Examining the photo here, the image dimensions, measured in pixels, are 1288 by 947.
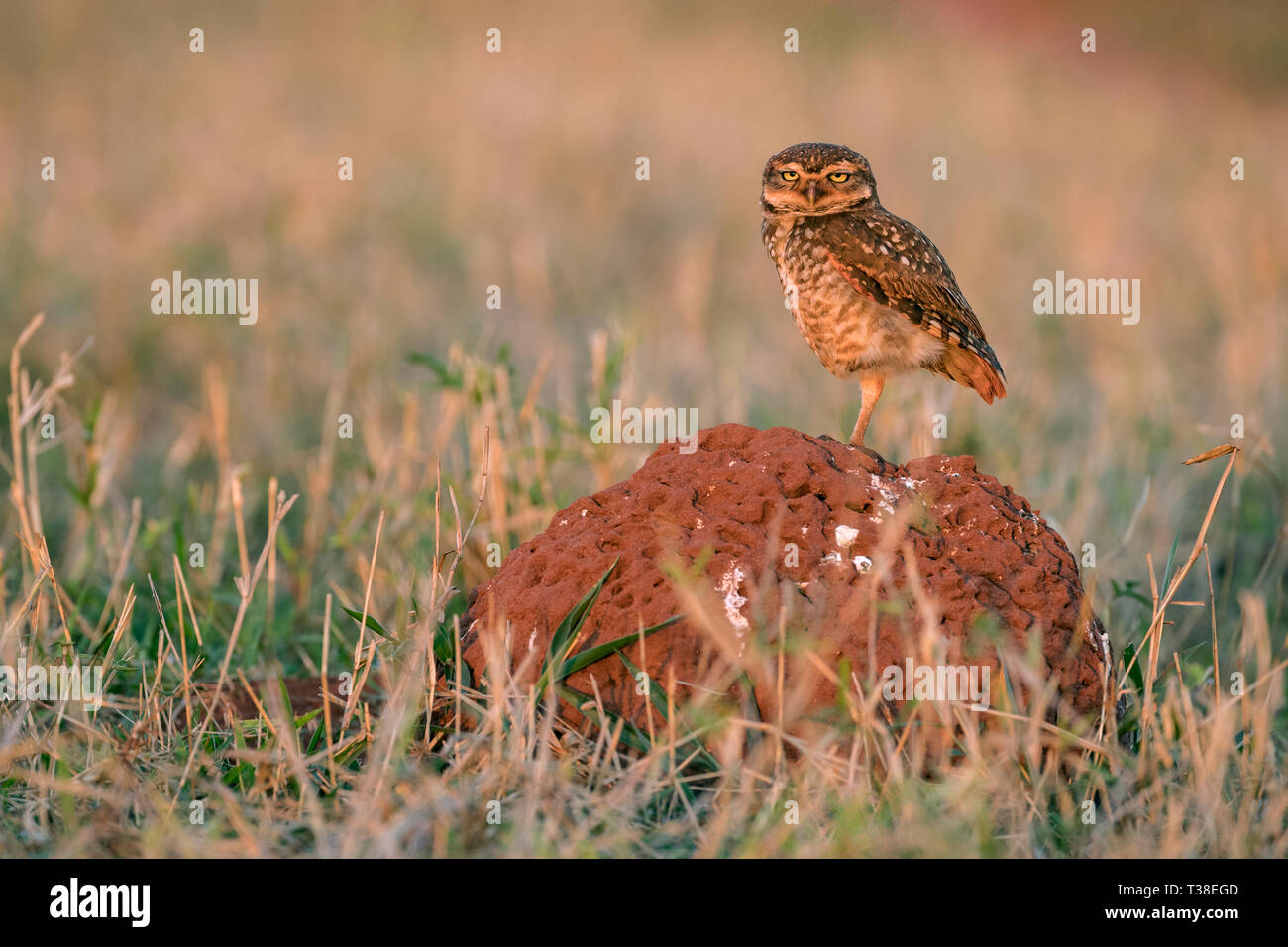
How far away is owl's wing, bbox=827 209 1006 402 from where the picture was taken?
3.83 meters

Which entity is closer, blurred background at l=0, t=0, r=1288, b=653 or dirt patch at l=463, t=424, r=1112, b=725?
dirt patch at l=463, t=424, r=1112, b=725

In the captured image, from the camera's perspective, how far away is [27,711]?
3.38 metres

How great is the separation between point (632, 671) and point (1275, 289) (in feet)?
23.9

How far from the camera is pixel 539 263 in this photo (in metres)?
9.05

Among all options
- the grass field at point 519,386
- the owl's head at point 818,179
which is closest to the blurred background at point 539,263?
the grass field at point 519,386

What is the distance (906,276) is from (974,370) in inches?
16.6

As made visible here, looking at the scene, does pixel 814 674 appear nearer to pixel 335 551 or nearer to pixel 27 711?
pixel 27 711

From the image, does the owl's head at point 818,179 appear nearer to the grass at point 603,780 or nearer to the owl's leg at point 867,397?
the owl's leg at point 867,397

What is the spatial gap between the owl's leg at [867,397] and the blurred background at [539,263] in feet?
3.25

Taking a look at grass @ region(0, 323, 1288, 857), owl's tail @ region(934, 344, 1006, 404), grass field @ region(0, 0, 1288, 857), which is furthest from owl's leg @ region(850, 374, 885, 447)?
grass @ region(0, 323, 1288, 857)

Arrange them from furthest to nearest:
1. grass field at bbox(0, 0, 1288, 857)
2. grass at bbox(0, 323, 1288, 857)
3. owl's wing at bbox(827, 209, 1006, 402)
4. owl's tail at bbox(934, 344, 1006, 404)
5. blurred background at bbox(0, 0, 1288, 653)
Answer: blurred background at bbox(0, 0, 1288, 653) < owl's tail at bbox(934, 344, 1006, 404) < owl's wing at bbox(827, 209, 1006, 402) < grass field at bbox(0, 0, 1288, 857) < grass at bbox(0, 323, 1288, 857)

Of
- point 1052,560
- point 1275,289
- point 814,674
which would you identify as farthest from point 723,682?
point 1275,289

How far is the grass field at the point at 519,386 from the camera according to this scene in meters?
2.94

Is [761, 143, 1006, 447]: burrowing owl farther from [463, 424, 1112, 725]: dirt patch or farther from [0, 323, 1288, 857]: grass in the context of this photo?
[0, 323, 1288, 857]: grass
